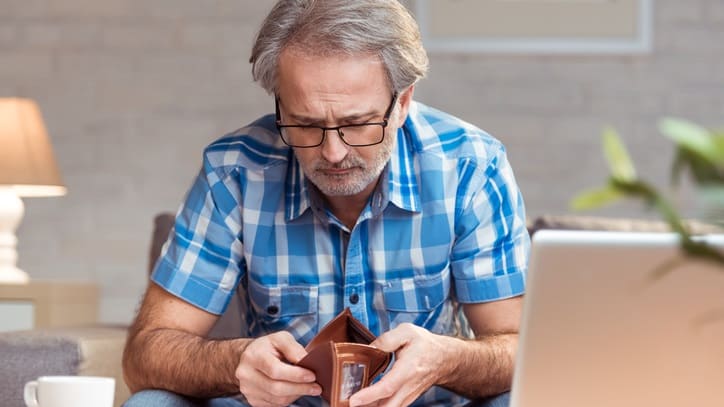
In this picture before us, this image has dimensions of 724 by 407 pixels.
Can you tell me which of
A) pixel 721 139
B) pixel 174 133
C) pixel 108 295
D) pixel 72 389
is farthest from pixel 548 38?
pixel 721 139

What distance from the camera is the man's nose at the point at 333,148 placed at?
155 centimetres

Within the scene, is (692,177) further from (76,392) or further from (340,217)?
(340,217)

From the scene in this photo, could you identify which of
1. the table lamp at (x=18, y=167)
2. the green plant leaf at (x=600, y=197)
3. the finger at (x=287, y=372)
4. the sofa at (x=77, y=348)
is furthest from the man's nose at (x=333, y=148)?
the table lamp at (x=18, y=167)

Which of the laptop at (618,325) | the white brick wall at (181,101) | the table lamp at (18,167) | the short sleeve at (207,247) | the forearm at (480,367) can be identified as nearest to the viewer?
the laptop at (618,325)

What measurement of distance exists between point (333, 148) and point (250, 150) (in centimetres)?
24

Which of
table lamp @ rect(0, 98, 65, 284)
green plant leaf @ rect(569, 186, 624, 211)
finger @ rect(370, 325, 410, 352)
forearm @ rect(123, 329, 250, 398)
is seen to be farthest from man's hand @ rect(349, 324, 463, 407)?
table lamp @ rect(0, 98, 65, 284)

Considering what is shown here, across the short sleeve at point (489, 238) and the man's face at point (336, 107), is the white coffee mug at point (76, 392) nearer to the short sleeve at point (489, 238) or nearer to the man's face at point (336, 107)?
the man's face at point (336, 107)

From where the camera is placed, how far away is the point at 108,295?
3398mm

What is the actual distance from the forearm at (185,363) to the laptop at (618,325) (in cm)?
65

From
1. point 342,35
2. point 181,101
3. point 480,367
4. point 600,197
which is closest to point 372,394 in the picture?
point 480,367

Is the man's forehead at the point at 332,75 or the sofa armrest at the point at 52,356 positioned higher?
the man's forehead at the point at 332,75

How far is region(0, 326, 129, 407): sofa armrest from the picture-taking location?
6.00 ft

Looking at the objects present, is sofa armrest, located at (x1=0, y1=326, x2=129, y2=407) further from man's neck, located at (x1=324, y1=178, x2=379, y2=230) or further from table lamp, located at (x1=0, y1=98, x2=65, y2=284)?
table lamp, located at (x1=0, y1=98, x2=65, y2=284)

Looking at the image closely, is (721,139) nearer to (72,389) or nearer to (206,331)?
(72,389)
